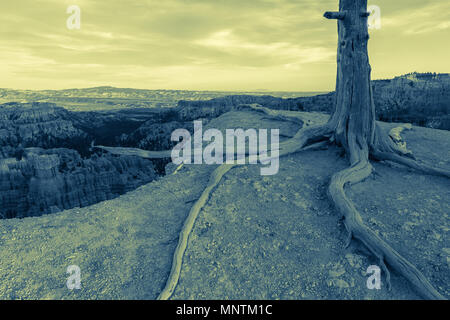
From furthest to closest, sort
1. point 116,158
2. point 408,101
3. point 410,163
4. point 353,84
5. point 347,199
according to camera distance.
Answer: point 116,158 → point 408,101 → point 353,84 → point 410,163 → point 347,199

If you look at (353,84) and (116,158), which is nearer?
(353,84)

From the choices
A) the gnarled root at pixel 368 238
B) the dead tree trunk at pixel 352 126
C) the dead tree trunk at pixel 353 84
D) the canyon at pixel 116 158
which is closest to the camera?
the gnarled root at pixel 368 238

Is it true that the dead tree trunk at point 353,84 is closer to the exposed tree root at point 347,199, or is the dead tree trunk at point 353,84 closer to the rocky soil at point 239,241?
the exposed tree root at point 347,199

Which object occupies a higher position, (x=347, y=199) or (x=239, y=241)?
(x=347, y=199)

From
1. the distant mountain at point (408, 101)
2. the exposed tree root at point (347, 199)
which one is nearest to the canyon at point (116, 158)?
the distant mountain at point (408, 101)

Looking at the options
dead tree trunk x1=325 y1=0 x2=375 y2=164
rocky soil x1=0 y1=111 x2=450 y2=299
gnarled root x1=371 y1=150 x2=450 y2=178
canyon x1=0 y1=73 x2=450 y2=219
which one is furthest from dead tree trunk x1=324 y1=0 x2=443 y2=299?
canyon x1=0 y1=73 x2=450 y2=219

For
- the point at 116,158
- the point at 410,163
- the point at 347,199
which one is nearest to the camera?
the point at 347,199

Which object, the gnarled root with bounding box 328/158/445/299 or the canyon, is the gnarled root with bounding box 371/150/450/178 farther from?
the canyon

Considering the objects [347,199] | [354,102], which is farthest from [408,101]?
[347,199]

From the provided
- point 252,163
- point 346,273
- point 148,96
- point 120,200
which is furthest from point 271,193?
point 148,96

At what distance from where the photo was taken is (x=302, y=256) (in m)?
4.50

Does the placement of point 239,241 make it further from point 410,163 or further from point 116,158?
point 116,158

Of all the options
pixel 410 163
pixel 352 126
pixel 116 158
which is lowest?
pixel 116 158

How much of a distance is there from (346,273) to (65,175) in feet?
108
